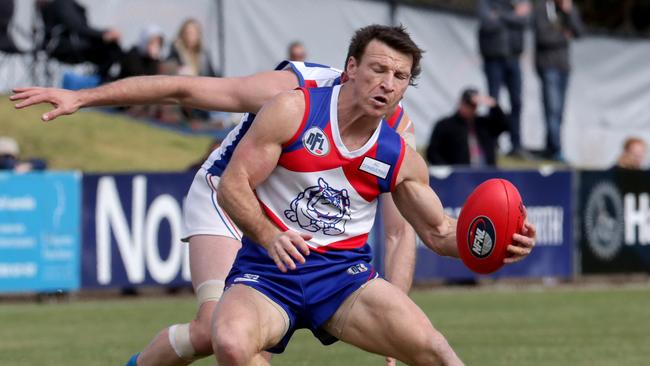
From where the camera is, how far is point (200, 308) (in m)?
7.70

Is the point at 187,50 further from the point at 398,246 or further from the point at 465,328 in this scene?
the point at 398,246

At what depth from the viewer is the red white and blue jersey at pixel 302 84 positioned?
7.41 metres

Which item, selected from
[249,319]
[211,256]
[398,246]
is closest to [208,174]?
[211,256]

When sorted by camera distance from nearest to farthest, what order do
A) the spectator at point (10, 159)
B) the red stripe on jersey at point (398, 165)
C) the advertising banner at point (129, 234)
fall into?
the red stripe on jersey at point (398, 165) < the advertising banner at point (129, 234) < the spectator at point (10, 159)

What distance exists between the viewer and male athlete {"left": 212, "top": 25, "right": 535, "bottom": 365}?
681 centimetres

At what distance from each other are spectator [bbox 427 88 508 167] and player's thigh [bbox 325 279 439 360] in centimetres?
1102

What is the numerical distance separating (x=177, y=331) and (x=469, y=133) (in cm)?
1094

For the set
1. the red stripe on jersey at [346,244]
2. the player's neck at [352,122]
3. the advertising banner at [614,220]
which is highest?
the player's neck at [352,122]

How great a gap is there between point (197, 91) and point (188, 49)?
11.9m

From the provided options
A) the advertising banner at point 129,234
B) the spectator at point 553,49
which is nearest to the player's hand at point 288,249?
the advertising banner at point 129,234

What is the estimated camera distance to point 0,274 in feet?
51.3

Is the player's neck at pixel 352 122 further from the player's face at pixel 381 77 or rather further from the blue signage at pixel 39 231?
the blue signage at pixel 39 231

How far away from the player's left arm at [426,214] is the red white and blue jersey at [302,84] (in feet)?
1.57

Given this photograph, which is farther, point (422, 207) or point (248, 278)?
point (422, 207)
